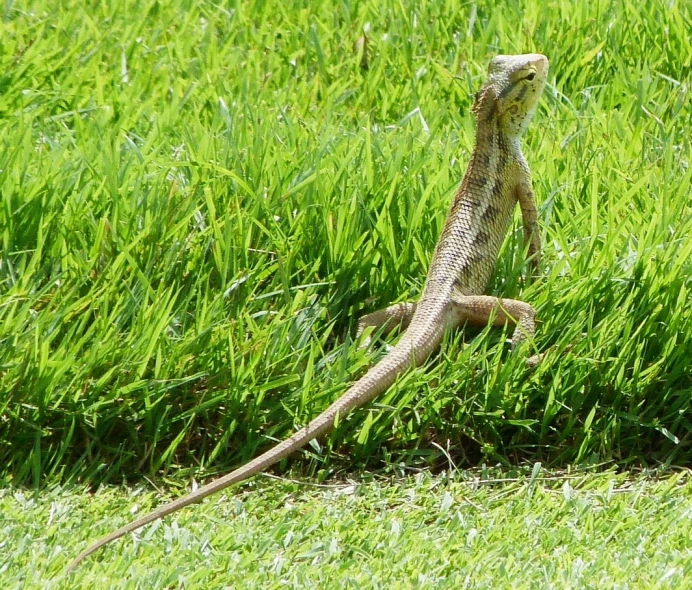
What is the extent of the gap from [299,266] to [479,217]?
813 millimetres

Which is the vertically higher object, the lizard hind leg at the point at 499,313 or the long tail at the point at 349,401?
the lizard hind leg at the point at 499,313

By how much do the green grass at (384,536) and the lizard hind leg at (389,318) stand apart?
695 millimetres

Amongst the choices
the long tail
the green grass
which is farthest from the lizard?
the green grass

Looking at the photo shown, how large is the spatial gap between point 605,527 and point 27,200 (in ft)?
8.95

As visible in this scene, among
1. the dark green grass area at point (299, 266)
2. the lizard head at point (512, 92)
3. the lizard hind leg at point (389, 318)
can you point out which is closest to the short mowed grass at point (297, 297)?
the dark green grass area at point (299, 266)

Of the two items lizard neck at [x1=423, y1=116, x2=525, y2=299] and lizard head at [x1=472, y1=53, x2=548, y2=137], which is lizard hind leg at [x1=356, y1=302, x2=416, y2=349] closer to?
lizard neck at [x1=423, y1=116, x2=525, y2=299]

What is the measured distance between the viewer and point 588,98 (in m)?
6.09

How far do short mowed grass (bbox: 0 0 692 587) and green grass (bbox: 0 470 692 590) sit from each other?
2 centimetres

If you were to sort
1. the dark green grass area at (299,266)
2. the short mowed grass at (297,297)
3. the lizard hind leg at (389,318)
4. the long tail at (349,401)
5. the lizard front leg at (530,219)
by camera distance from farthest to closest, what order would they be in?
1. the lizard front leg at (530,219)
2. the lizard hind leg at (389,318)
3. the dark green grass area at (299,266)
4. the short mowed grass at (297,297)
5. the long tail at (349,401)

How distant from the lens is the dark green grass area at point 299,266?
172 inches

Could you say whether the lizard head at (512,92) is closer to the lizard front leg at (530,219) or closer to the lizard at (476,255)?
the lizard at (476,255)

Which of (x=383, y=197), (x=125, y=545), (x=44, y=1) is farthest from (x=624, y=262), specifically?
(x=44, y=1)

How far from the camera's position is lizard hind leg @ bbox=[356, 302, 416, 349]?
4727 millimetres

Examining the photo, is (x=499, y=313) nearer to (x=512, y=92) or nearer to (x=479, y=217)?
(x=479, y=217)
